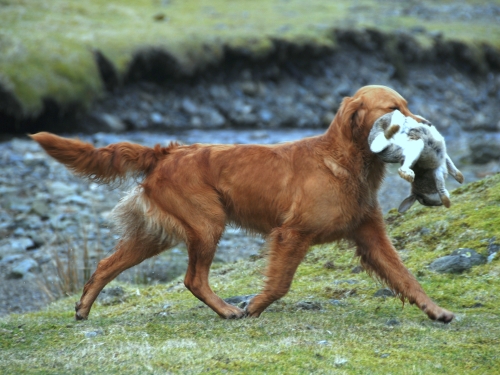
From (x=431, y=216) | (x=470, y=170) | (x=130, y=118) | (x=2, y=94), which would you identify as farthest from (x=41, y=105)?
(x=431, y=216)

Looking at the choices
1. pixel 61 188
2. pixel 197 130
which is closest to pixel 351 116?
pixel 61 188

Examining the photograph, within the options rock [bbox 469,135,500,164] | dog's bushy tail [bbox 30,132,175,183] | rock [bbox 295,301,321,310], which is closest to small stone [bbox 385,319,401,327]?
rock [bbox 295,301,321,310]

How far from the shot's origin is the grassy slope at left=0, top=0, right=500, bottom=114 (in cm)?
2244

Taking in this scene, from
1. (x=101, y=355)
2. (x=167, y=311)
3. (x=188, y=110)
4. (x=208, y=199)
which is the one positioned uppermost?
(x=208, y=199)

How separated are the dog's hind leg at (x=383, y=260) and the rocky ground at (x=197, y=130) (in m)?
4.68

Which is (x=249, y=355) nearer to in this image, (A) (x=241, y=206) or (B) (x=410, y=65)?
(A) (x=241, y=206)

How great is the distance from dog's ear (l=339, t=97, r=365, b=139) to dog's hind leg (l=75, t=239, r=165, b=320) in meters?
2.09

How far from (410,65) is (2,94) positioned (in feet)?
56.2

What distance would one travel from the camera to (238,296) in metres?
7.77

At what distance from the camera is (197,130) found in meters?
24.9

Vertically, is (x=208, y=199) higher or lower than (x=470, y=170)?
higher

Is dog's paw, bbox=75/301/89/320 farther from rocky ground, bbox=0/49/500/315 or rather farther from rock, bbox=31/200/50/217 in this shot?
rock, bbox=31/200/50/217

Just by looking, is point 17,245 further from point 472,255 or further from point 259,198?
point 472,255

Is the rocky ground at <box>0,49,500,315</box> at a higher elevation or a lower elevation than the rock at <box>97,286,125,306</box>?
lower
